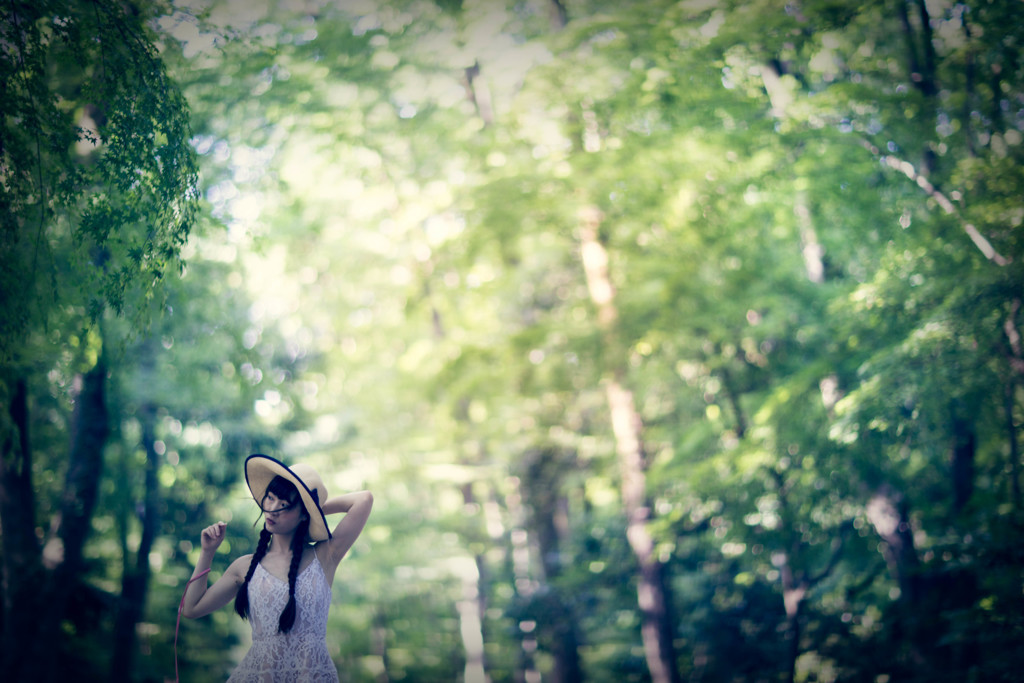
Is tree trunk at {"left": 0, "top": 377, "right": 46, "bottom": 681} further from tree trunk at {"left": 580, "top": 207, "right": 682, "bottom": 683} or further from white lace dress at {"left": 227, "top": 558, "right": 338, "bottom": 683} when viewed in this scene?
tree trunk at {"left": 580, "top": 207, "right": 682, "bottom": 683}

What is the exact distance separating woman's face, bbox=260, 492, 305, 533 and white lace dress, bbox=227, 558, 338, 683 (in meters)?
0.17

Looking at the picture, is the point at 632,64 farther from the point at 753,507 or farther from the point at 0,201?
the point at 0,201

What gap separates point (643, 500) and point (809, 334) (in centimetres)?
236

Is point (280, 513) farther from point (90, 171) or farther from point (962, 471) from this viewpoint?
point (962, 471)

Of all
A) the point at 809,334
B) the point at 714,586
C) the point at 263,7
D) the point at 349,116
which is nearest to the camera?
the point at 263,7

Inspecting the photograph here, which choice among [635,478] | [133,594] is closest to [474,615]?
[635,478]

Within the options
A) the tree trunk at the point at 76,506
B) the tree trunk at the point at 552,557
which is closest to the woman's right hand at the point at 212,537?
the tree trunk at the point at 76,506

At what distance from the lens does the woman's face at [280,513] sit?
2.46m

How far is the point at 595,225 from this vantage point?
23.1 feet

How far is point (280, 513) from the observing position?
246 centimetres

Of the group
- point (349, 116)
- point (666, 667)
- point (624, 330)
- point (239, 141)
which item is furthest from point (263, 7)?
point (666, 667)

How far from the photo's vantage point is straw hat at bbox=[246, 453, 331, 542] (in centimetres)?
246

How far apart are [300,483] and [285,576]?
36 cm

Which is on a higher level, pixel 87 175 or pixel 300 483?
pixel 87 175
